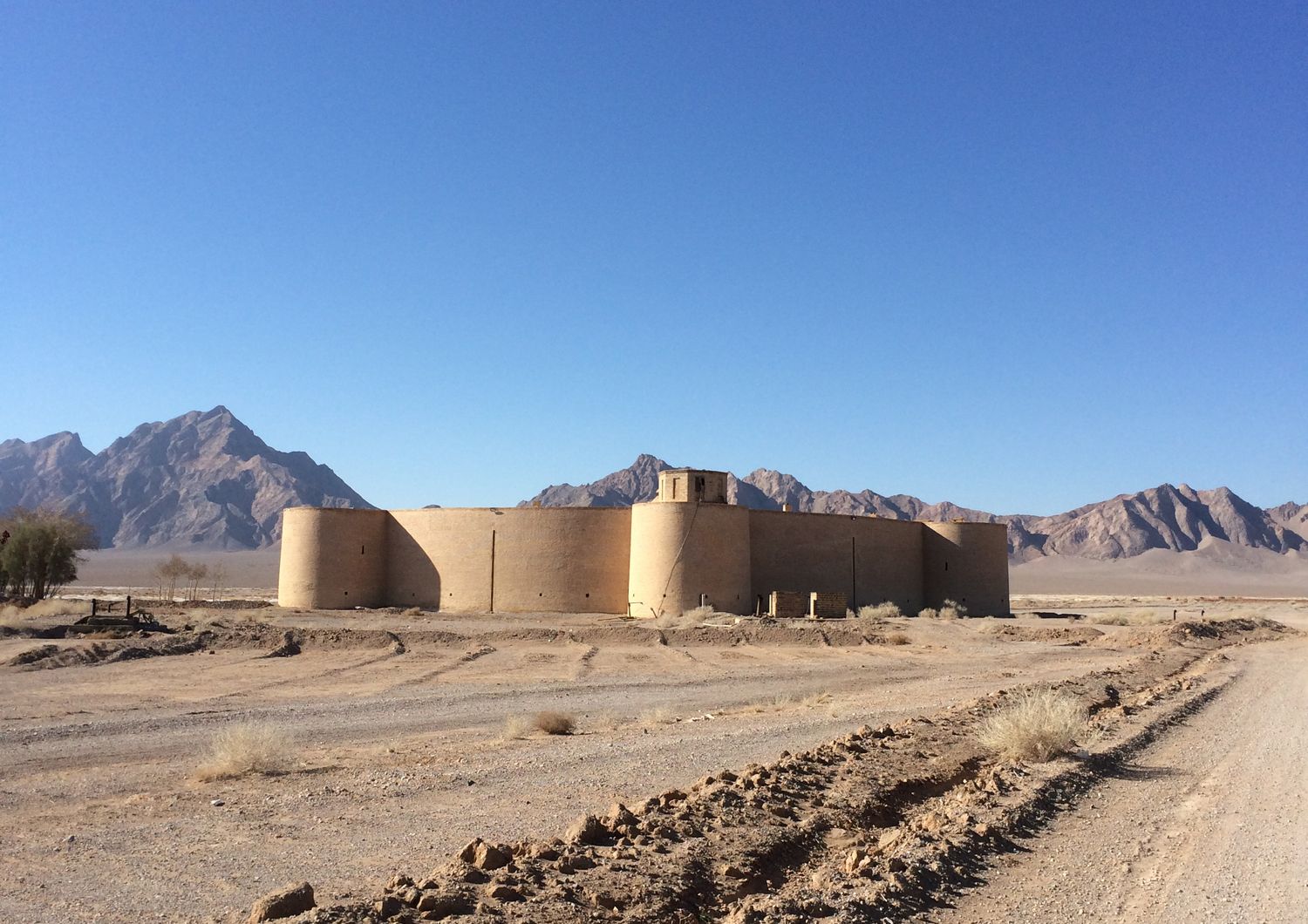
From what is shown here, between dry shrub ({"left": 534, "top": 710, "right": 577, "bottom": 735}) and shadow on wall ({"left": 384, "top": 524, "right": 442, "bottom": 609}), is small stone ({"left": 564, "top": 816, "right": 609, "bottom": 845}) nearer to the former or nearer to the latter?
dry shrub ({"left": 534, "top": 710, "right": 577, "bottom": 735})

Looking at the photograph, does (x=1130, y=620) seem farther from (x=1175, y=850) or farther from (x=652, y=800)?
(x=652, y=800)

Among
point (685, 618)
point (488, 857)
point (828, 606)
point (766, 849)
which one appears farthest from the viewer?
point (828, 606)

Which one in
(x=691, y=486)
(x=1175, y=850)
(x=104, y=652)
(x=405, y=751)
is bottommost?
(x=104, y=652)

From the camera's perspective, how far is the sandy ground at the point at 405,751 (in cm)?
765

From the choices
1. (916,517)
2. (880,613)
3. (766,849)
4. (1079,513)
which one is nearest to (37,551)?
(880,613)

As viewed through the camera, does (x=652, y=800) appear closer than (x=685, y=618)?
Yes

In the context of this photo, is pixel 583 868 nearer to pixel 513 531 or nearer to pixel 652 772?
pixel 652 772

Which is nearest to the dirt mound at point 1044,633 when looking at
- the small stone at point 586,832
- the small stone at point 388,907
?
the small stone at point 586,832

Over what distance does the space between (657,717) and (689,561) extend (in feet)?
78.8

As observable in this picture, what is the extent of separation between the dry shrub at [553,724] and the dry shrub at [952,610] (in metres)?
30.8

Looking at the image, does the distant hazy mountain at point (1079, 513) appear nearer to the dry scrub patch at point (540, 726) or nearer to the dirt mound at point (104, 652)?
the dirt mound at point (104, 652)

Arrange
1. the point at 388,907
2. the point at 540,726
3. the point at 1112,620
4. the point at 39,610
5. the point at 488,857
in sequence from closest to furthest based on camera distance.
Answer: the point at 388,907, the point at 488,857, the point at 540,726, the point at 39,610, the point at 1112,620

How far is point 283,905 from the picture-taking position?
5.95 m

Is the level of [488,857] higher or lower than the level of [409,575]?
lower
